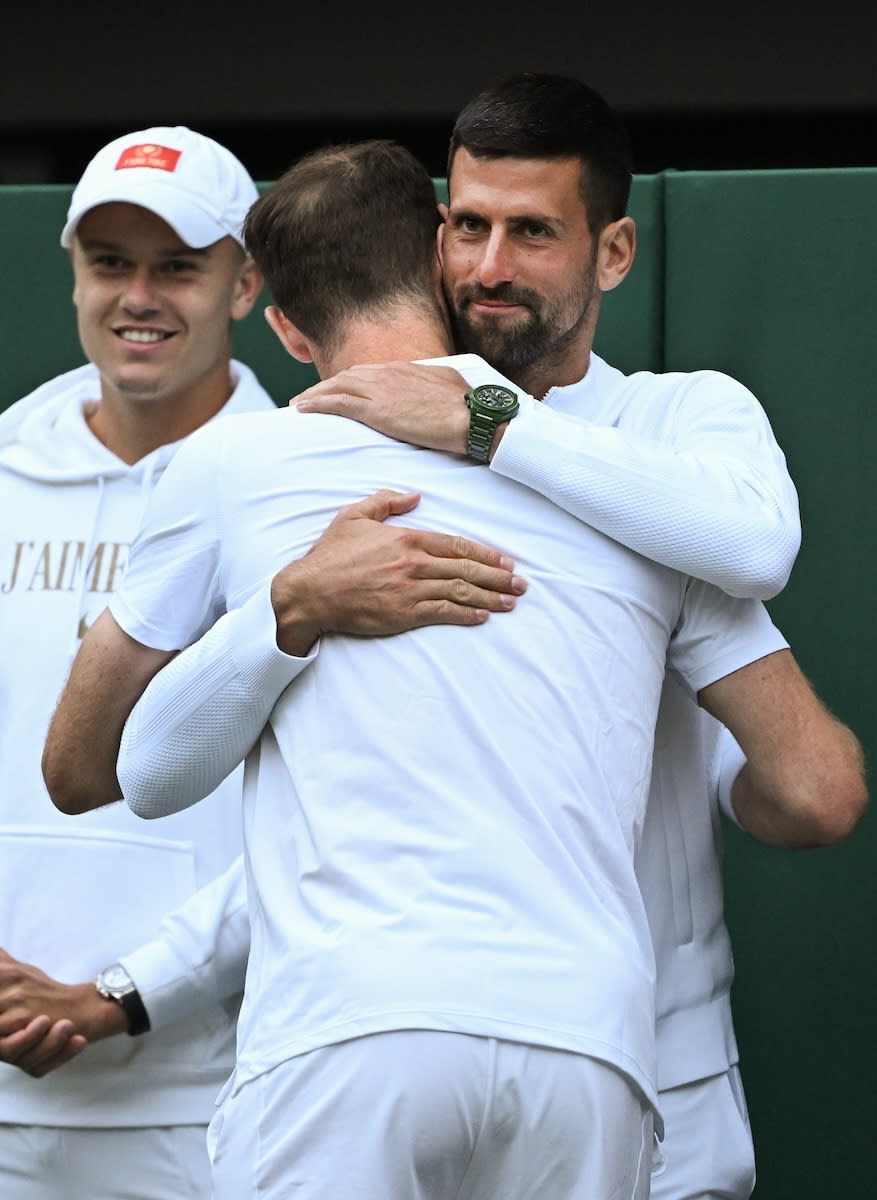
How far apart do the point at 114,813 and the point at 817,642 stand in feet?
3.92

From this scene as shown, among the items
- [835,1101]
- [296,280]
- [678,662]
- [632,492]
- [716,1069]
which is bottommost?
[835,1101]

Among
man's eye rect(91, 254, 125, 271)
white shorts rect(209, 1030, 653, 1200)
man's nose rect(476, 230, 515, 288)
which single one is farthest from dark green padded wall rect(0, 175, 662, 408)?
white shorts rect(209, 1030, 653, 1200)

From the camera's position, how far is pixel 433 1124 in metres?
1.71

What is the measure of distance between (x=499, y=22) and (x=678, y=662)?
13.0 ft

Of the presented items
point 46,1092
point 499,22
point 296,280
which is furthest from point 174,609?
point 499,22

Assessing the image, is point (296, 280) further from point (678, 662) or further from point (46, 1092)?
point (46, 1092)

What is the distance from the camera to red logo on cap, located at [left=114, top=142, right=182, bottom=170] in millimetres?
3000

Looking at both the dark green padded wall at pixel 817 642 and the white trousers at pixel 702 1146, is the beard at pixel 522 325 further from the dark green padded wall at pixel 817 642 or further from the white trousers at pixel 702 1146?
the white trousers at pixel 702 1146

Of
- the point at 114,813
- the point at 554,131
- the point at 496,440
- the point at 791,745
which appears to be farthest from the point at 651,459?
the point at 114,813

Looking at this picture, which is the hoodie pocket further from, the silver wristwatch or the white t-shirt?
the white t-shirt

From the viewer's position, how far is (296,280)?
2.07m

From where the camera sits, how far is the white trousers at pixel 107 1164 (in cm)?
268

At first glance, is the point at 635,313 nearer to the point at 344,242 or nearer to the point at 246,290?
the point at 246,290

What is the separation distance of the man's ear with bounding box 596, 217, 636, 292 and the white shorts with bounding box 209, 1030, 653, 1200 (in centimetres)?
116
